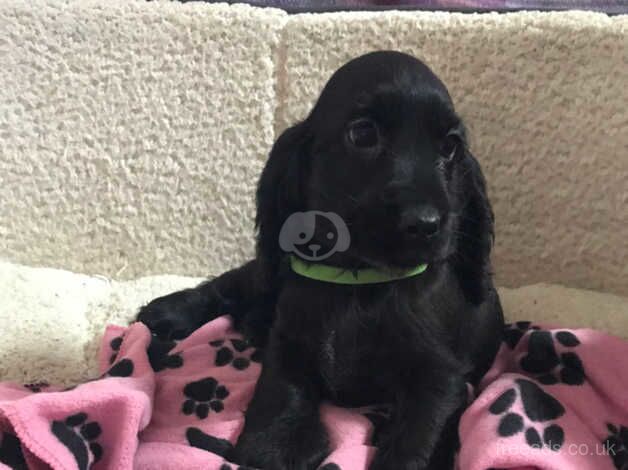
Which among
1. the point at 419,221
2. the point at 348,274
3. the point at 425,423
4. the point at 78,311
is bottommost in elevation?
the point at 78,311

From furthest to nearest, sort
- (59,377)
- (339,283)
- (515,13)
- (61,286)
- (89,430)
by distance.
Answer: (61,286), (515,13), (59,377), (339,283), (89,430)

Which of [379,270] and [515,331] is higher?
[379,270]

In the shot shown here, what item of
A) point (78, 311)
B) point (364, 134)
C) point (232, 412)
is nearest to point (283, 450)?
point (232, 412)

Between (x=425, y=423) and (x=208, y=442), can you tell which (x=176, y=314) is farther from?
(x=425, y=423)

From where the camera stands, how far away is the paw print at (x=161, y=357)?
4.85 ft

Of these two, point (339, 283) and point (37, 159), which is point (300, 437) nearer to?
point (339, 283)

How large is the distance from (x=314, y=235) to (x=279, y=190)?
4.5 inches

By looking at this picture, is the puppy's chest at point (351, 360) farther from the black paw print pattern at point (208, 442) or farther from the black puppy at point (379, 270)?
the black paw print pattern at point (208, 442)

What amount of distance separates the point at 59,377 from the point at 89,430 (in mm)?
347

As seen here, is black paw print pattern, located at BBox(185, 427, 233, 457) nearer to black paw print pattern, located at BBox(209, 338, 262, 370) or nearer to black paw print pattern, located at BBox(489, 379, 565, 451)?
black paw print pattern, located at BBox(209, 338, 262, 370)

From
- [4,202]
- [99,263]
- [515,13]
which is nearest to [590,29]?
[515,13]

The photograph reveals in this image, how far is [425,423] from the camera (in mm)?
1217

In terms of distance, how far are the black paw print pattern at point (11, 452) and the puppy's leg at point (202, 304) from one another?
18.1 inches

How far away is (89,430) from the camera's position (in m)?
1.19
